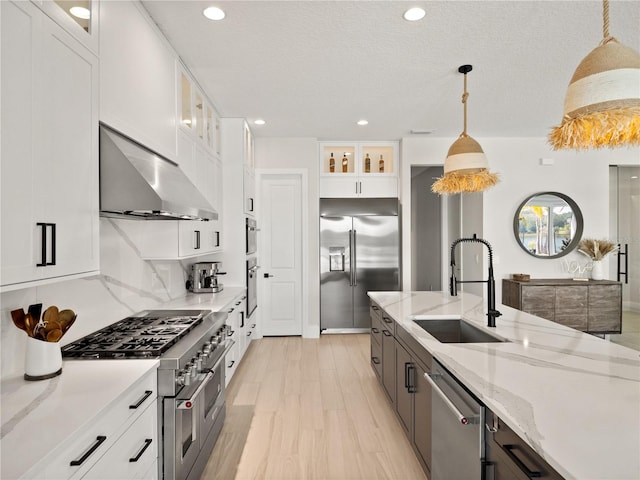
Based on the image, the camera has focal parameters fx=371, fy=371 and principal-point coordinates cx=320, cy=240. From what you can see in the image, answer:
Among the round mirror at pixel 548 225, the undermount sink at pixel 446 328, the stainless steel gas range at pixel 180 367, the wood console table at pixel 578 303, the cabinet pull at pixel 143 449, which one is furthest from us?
the round mirror at pixel 548 225

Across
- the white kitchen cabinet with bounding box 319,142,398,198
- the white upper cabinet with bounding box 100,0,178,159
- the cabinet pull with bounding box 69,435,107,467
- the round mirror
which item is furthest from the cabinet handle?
the round mirror

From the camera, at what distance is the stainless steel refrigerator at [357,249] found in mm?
5371

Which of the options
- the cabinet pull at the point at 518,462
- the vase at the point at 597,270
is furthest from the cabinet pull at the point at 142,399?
the vase at the point at 597,270

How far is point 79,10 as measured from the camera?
5.31 feet

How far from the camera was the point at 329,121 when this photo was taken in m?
4.63

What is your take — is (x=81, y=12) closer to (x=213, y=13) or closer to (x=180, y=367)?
(x=213, y=13)

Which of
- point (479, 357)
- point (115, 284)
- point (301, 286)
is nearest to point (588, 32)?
point (479, 357)

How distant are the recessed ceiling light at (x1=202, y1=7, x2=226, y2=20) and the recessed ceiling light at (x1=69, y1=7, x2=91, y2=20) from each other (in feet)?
2.71

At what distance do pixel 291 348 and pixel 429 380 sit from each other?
3211mm

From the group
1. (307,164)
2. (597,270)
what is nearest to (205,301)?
(307,164)

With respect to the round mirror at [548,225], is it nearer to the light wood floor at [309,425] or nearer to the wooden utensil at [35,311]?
the light wood floor at [309,425]

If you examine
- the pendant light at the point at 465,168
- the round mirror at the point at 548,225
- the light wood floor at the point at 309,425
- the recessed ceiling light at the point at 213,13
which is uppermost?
the recessed ceiling light at the point at 213,13

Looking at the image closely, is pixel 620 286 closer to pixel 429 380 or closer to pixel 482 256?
pixel 482 256

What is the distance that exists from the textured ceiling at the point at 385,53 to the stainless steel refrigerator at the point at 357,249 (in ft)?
4.53
